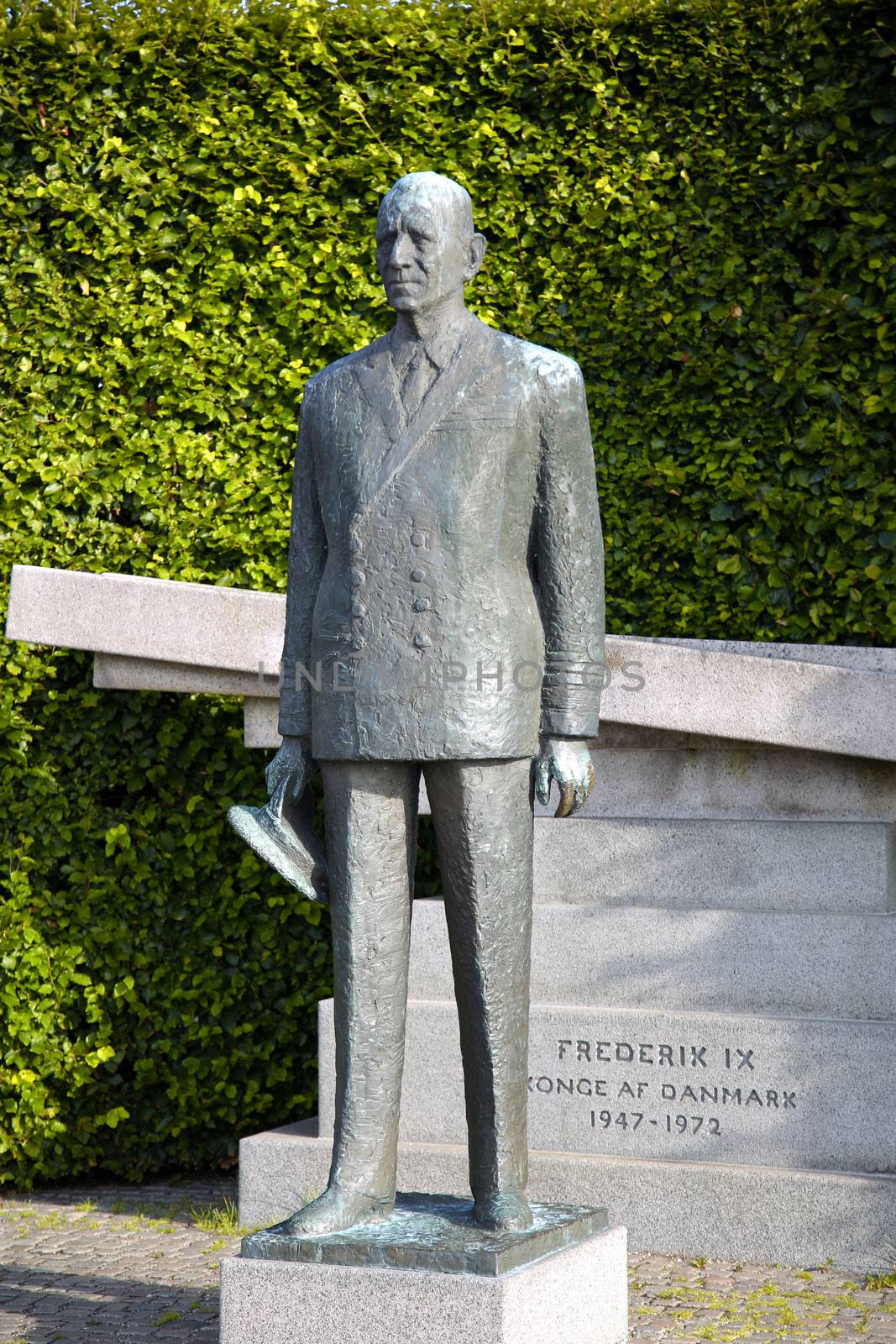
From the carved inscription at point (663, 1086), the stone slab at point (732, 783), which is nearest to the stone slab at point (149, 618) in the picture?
the stone slab at point (732, 783)

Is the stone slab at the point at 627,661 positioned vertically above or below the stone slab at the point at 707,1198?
above

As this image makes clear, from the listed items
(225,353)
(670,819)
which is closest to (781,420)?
(670,819)

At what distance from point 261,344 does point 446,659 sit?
3.84 m

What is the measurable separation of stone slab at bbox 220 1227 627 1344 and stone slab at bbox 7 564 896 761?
225 cm

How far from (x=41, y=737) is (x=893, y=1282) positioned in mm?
4068

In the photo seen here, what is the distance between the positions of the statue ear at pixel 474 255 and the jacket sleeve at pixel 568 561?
1.05 ft

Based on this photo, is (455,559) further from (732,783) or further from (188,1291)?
(188,1291)

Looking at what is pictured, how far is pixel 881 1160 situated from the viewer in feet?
18.8

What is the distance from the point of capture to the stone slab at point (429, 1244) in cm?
387

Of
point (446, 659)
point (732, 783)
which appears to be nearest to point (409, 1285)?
point (446, 659)

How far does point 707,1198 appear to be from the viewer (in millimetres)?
5824

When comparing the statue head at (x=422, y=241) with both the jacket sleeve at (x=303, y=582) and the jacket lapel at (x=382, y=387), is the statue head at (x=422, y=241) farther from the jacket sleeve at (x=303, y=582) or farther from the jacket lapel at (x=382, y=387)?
the jacket sleeve at (x=303, y=582)

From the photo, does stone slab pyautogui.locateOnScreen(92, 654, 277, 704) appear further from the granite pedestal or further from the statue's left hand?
the granite pedestal

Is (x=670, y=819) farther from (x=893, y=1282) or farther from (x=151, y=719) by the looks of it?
(x=151, y=719)
